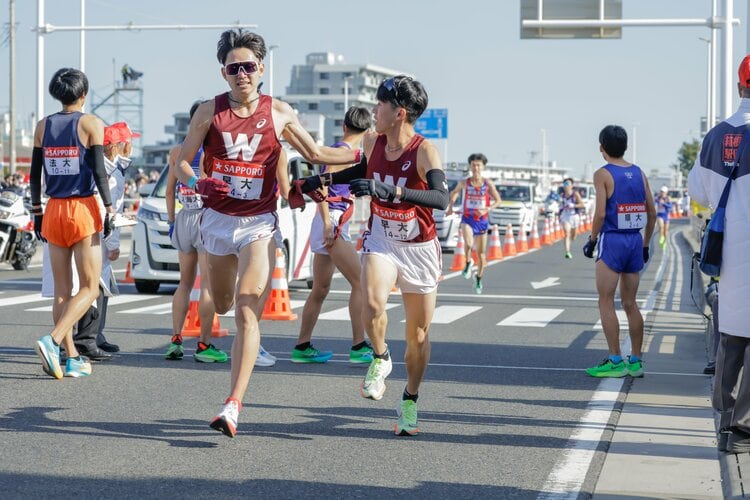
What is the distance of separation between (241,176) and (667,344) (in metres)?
6.22

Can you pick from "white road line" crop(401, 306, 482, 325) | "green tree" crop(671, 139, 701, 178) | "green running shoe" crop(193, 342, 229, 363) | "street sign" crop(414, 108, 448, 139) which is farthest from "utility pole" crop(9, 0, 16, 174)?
"green tree" crop(671, 139, 701, 178)

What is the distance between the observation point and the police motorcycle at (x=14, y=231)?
69.9 feet

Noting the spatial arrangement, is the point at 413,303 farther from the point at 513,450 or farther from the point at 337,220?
the point at 337,220

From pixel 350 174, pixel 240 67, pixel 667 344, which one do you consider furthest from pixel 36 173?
pixel 667 344

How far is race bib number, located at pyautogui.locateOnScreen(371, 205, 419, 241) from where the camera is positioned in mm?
6906

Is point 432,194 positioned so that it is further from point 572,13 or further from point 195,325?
point 572,13

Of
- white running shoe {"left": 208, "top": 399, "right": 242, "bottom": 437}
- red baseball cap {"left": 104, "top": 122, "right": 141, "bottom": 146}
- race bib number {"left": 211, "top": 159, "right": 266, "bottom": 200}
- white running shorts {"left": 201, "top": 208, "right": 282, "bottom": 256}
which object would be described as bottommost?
white running shoe {"left": 208, "top": 399, "right": 242, "bottom": 437}

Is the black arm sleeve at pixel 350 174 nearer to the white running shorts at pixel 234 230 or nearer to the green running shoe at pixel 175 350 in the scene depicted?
the white running shorts at pixel 234 230

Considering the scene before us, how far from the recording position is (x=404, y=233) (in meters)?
6.95

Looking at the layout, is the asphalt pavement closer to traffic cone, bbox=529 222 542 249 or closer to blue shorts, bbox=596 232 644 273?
blue shorts, bbox=596 232 644 273

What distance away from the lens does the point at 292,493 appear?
218 inches

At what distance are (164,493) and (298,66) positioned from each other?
581 feet

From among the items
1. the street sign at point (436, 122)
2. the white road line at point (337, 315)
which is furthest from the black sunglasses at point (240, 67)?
the street sign at point (436, 122)

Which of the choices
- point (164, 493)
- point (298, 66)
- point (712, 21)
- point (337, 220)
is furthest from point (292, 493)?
point (298, 66)
